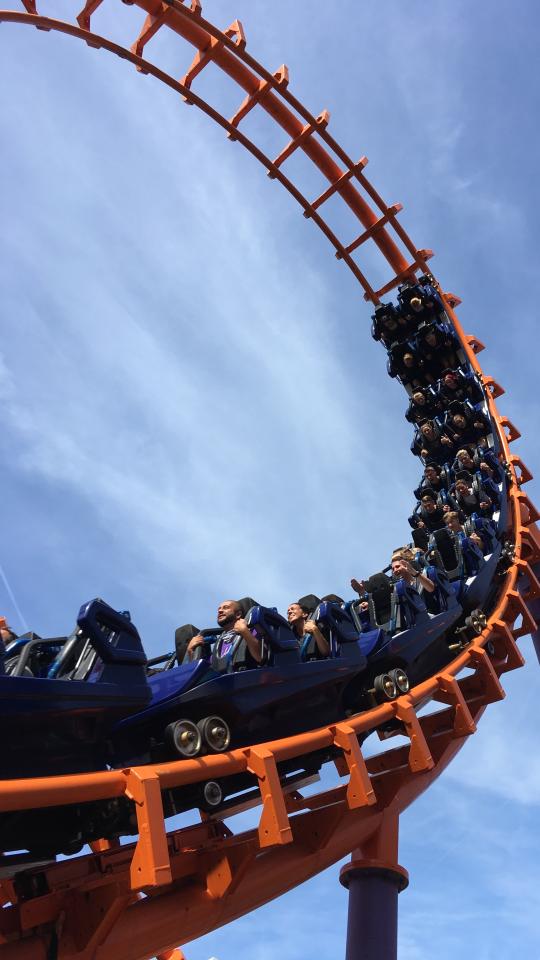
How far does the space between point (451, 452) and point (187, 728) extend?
8047 mm

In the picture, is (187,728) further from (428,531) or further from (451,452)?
(451,452)

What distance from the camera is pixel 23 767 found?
303cm

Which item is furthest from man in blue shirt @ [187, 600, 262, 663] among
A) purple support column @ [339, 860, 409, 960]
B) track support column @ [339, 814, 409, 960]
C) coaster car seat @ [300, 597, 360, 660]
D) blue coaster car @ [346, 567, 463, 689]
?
purple support column @ [339, 860, 409, 960]

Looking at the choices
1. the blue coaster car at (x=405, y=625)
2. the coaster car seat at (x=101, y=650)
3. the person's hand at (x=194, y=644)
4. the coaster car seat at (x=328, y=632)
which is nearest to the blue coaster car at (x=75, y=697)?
the coaster car seat at (x=101, y=650)

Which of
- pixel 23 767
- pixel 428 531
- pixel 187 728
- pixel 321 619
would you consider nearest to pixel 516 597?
pixel 428 531

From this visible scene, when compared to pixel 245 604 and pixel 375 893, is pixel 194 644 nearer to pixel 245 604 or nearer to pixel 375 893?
pixel 245 604

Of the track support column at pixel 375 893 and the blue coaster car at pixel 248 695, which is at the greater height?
the blue coaster car at pixel 248 695

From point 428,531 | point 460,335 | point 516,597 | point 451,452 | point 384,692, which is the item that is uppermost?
point 460,335

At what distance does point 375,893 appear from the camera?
5.44m

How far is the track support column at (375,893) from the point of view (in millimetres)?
5215

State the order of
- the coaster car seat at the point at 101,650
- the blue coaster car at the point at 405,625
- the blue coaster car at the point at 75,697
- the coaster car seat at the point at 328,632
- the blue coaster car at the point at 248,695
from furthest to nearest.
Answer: the blue coaster car at the point at 405,625 → the coaster car seat at the point at 328,632 → the blue coaster car at the point at 248,695 → the coaster car seat at the point at 101,650 → the blue coaster car at the point at 75,697

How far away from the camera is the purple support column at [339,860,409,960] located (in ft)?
17.1

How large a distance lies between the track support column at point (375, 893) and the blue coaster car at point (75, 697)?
2812 mm

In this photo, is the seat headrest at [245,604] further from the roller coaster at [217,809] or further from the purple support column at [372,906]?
the purple support column at [372,906]
